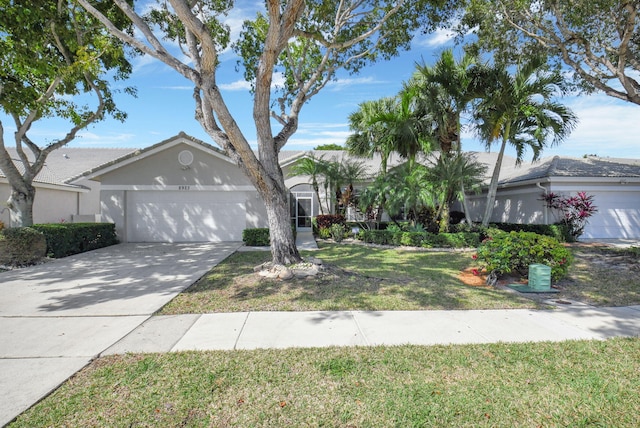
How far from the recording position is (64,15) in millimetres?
10805

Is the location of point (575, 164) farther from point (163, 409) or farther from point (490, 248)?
point (163, 409)

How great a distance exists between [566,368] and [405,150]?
41.1 feet

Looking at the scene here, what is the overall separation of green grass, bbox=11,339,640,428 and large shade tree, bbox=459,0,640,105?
9925mm

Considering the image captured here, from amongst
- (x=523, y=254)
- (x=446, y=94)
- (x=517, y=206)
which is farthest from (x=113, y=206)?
(x=517, y=206)

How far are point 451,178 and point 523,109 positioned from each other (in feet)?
12.1

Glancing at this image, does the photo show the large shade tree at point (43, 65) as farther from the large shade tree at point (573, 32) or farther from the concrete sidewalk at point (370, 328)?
the large shade tree at point (573, 32)

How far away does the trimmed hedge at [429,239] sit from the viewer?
12953 mm

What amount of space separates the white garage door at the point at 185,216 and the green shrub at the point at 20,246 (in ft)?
15.9

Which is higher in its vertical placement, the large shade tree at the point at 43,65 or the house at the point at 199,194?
the large shade tree at the point at 43,65

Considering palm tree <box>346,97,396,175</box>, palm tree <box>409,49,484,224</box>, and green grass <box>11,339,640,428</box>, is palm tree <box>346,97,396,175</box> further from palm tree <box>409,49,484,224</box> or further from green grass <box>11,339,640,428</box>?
green grass <box>11,339,640,428</box>

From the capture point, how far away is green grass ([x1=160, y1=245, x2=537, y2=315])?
5672 mm

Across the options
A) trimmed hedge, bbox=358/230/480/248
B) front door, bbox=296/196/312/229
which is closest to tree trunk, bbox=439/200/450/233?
trimmed hedge, bbox=358/230/480/248

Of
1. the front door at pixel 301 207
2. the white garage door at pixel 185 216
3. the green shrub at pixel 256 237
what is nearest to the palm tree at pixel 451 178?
the green shrub at pixel 256 237

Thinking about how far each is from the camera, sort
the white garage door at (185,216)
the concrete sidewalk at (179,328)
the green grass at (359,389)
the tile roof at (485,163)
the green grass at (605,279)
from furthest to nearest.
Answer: the tile roof at (485,163)
the white garage door at (185,216)
the green grass at (605,279)
the concrete sidewalk at (179,328)
the green grass at (359,389)
